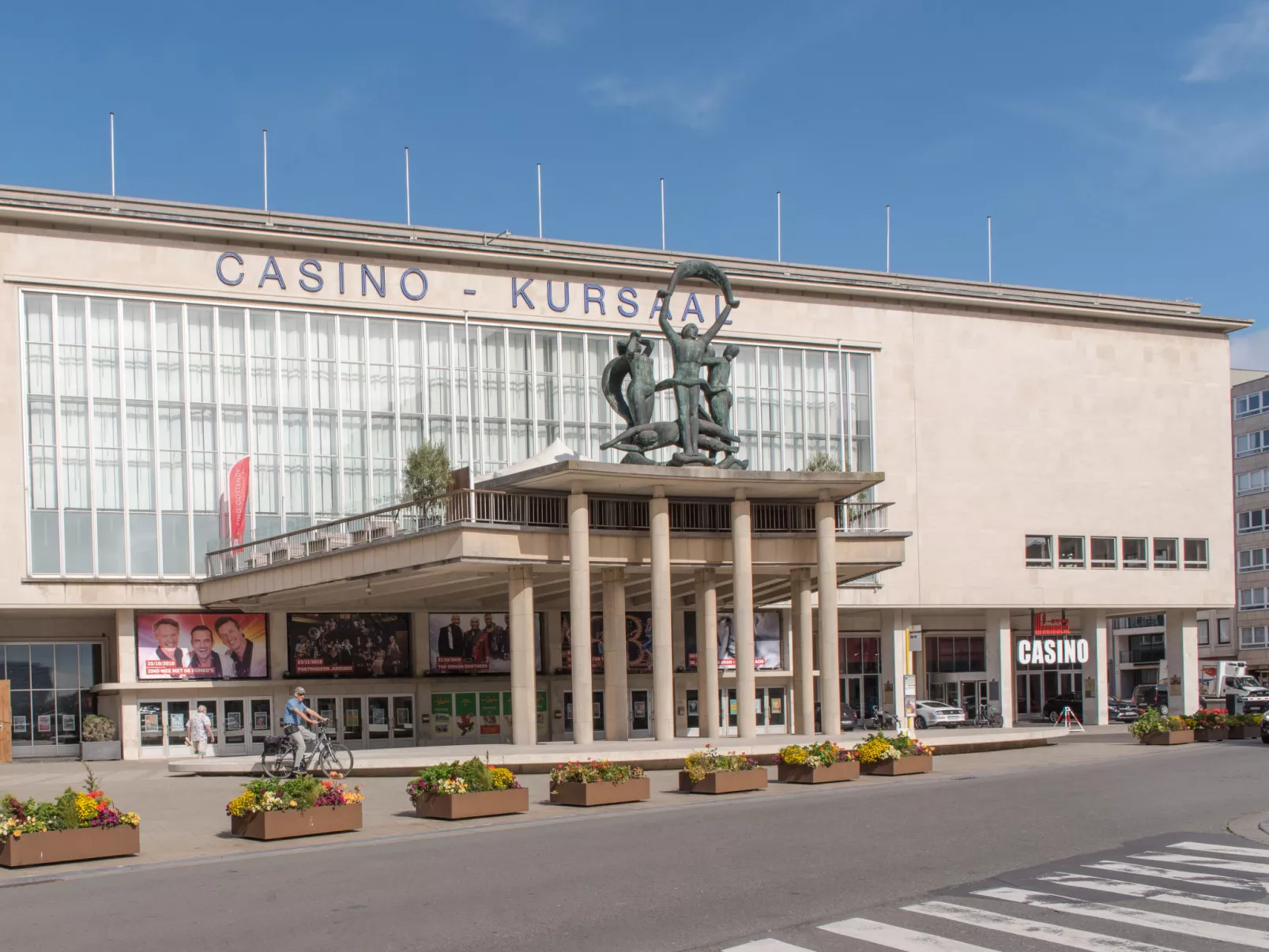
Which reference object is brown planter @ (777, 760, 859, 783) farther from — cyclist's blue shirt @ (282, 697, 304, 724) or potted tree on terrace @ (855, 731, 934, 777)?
cyclist's blue shirt @ (282, 697, 304, 724)

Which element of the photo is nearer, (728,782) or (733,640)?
(728,782)

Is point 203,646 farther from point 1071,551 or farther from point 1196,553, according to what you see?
point 1196,553

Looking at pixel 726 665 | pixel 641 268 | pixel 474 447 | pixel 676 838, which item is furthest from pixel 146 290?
pixel 676 838

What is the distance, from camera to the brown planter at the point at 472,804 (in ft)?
74.8

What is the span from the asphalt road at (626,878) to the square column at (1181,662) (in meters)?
46.2

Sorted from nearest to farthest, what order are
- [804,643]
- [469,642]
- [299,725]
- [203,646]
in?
[299,725], [804,643], [203,646], [469,642]

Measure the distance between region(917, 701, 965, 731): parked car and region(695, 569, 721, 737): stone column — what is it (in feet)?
73.1

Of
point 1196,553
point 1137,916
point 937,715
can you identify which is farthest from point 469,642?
point 1137,916

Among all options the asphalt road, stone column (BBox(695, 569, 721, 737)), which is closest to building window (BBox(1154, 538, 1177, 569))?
stone column (BBox(695, 569, 721, 737))

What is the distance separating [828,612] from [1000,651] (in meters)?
27.1

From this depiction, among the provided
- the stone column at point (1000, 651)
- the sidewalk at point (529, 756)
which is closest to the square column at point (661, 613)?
the sidewalk at point (529, 756)

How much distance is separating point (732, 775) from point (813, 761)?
252 centimetres

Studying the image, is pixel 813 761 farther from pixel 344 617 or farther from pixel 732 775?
pixel 344 617

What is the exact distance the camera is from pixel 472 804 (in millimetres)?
22906
